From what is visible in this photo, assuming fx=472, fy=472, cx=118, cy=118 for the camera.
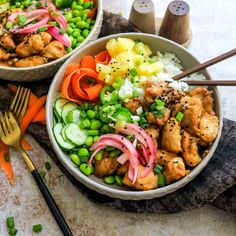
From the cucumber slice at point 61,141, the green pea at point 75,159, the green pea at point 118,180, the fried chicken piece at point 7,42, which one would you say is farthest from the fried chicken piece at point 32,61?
the green pea at point 118,180

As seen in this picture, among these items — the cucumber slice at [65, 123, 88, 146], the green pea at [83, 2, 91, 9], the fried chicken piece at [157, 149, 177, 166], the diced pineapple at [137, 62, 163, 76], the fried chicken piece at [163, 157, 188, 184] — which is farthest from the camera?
the green pea at [83, 2, 91, 9]

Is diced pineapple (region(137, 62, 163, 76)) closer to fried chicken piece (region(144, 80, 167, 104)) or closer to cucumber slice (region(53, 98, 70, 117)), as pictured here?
fried chicken piece (region(144, 80, 167, 104))

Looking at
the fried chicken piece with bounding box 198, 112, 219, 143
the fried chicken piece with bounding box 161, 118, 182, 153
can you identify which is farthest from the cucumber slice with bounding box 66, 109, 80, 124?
the fried chicken piece with bounding box 198, 112, 219, 143

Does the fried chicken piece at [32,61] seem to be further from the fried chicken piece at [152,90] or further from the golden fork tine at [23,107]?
the fried chicken piece at [152,90]

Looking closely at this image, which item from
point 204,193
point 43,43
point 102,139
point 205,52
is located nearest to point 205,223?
point 204,193

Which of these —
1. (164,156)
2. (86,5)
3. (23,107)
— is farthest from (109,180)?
(86,5)
